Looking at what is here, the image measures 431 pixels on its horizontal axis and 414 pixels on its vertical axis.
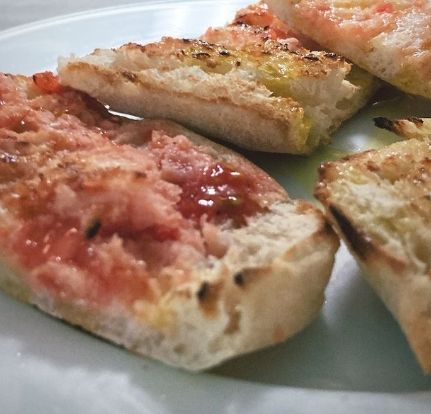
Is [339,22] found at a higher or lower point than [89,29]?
higher

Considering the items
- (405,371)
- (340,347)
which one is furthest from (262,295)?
(405,371)

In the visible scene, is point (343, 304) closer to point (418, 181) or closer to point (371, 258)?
point (371, 258)

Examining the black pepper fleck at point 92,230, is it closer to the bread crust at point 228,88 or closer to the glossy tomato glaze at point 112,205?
the glossy tomato glaze at point 112,205

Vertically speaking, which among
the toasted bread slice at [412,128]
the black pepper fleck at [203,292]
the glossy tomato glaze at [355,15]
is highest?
the glossy tomato glaze at [355,15]

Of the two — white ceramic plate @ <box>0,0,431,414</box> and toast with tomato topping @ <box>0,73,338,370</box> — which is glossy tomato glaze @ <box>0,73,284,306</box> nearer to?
toast with tomato topping @ <box>0,73,338,370</box>

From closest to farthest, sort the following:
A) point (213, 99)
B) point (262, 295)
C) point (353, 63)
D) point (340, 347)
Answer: point (262, 295) < point (340, 347) < point (213, 99) < point (353, 63)

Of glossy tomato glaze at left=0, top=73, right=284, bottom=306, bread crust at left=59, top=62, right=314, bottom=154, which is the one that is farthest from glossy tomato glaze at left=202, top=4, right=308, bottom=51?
glossy tomato glaze at left=0, top=73, right=284, bottom=306

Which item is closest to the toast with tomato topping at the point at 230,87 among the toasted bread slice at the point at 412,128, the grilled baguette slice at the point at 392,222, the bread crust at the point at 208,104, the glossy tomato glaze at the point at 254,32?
the bread crust at the point at 208,104
